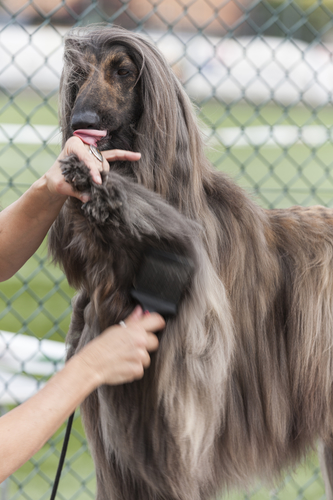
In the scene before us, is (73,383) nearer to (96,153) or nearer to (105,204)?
(105,204)

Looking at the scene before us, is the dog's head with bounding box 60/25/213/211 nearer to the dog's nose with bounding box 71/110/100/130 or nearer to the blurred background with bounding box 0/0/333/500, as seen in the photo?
the dog's nose with bounding box 71/110/100/130

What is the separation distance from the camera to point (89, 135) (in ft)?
4.43

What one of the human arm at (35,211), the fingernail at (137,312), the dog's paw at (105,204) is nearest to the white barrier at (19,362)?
the human arm at (35,211)

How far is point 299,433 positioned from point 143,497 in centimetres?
51

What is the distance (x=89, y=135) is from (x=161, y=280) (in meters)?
0.39

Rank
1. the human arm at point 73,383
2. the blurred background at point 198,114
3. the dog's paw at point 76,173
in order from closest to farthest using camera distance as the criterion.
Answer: the human arm at point 73,383 < the dog's paw at point 76,173 < the blurred background at point 198,114

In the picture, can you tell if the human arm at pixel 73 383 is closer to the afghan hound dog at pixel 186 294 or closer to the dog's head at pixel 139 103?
the afghan hound dog at pixel 186 294

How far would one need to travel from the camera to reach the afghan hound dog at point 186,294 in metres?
1.37

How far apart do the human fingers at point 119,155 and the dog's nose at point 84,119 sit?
8cm

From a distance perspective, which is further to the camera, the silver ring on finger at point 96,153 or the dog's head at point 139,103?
the dog's head at point 139,103

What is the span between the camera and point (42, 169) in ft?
20.9

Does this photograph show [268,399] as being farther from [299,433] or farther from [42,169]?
[42,169]

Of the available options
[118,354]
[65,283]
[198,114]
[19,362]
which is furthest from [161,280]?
[65,283]

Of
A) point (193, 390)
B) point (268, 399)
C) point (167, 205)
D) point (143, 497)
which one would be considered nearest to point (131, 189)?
point (167, 205)
